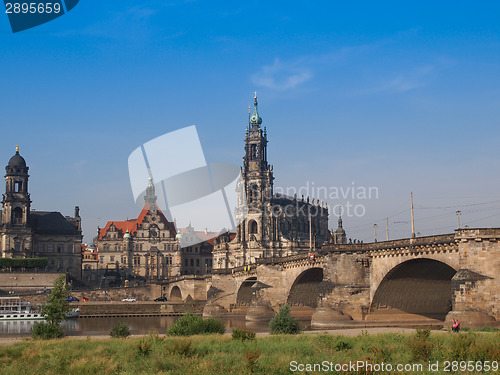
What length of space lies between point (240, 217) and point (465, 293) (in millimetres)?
97316

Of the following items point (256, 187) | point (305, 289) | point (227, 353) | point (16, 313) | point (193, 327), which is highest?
point (256, 187)

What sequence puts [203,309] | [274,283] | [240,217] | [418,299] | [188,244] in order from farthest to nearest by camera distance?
[188,244]
[240,217]
[203,309]
[274,283]
[418,299]

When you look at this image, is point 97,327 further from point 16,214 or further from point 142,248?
point 142,248

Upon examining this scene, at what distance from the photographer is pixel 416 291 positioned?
5925cm

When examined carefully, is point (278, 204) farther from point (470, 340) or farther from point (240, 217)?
point (470, 340)

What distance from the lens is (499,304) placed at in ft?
148

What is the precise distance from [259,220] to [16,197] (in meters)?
47.0

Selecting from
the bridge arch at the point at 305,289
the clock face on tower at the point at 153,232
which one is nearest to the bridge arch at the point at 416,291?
the bridge arch at the point at 305,289

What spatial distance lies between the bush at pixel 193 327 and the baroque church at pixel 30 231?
84.4m

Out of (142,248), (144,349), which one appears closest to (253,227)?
(142,248)

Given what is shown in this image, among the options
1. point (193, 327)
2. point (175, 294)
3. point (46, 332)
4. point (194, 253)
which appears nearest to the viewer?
point (193, 327)

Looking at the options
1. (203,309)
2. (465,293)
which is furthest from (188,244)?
(465,293)

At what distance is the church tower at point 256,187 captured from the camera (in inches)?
5438

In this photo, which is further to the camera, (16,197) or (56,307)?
(16,197)
